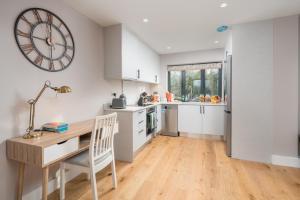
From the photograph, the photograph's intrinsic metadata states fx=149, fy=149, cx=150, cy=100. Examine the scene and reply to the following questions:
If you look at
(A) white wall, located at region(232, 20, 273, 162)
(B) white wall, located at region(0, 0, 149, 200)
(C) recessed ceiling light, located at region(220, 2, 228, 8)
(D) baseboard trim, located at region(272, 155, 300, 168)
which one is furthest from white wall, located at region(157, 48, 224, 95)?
(D) baseboard trim, located at region(272, 155, 300, 168)

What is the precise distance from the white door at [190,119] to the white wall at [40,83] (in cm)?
215

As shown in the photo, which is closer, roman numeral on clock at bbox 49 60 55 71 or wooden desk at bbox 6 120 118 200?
wooden desk at bbox 6 120 118 200

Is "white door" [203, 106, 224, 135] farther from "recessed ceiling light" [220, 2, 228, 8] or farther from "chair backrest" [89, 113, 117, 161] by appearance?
"chair backrest" [89, 113, 117, 161]

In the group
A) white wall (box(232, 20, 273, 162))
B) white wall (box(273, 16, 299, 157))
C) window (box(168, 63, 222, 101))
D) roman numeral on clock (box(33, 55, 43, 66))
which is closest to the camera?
roman numeral on clock (box(33, 55, 43, 66))

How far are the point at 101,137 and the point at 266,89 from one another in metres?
2.64

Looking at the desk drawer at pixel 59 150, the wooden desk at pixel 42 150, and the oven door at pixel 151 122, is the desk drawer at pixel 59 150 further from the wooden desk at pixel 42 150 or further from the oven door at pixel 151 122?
the oven door at pixel 151 122

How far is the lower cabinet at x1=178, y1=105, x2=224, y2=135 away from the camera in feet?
11.9

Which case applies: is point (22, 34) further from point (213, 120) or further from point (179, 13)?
point (213, 120)

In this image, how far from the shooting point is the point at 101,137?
1653 millimetres

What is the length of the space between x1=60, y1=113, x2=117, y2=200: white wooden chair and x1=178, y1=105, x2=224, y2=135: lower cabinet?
8.25 feet

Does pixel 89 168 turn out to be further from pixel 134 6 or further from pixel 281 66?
pixel 281 66

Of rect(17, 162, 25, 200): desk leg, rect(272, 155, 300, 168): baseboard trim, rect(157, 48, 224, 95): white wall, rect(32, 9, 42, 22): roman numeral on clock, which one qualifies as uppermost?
rect(157, 48, 224, 95): white wall

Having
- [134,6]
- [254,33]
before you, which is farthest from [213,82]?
[134,6]

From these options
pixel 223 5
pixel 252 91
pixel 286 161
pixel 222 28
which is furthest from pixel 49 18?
pixel 286 161
